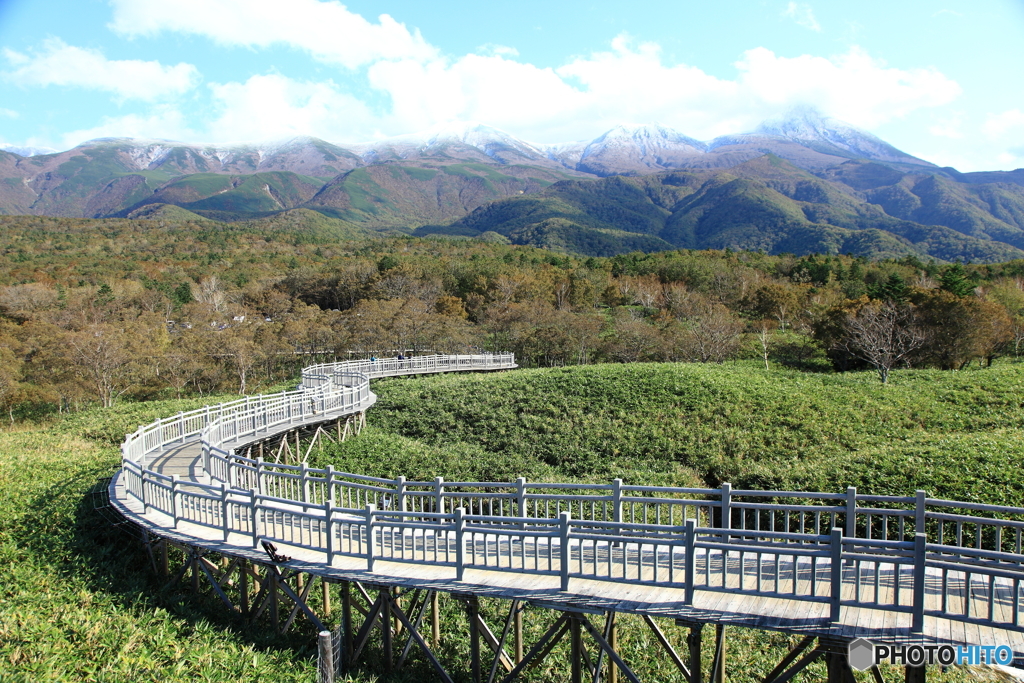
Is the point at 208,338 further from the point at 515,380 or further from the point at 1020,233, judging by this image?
the point at 1020,233

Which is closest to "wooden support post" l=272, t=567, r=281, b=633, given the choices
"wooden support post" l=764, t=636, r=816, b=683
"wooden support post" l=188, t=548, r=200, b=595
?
"wooden support post" l=188, t=548, r=200, b=595

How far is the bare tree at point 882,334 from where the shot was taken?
3038 cm

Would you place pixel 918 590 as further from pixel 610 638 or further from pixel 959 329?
pixel 959 329

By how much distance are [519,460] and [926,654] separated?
48.3 ft

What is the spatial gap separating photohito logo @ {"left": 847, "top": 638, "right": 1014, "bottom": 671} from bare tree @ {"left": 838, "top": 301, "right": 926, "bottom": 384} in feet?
83.4

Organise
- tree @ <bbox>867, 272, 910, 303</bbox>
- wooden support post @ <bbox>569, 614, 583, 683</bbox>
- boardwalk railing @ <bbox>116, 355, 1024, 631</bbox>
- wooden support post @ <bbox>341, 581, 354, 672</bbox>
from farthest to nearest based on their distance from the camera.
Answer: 1. tree @ <bbox>867, 272, 910, 303</bbox>
2. wooden support post @ <bbox>341, 581, 354, 672</bbox>
3. wooden support post @ <bbox>569, 614, 583, 683</bbox>
4. boardwalk railing @ <bbox>116, 355, 1024, 631</bbox>

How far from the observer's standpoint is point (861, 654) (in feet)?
Answer: 21.3

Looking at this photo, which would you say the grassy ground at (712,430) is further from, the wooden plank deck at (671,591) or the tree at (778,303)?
the tree at (778,303)

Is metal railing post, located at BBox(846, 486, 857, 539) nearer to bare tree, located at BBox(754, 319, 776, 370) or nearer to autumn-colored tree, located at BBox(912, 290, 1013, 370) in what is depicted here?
autumn-colored tree, located at BBox(912, 290, 1013, 370)

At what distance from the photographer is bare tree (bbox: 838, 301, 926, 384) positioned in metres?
30.4

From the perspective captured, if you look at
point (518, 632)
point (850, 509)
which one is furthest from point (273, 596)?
point (850, 509)

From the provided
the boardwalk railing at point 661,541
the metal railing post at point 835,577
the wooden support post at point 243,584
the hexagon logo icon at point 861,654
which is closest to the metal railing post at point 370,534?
the boardwalk railing at point 661,541

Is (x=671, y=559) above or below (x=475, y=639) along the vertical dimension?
above

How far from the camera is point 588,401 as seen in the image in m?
24.7
